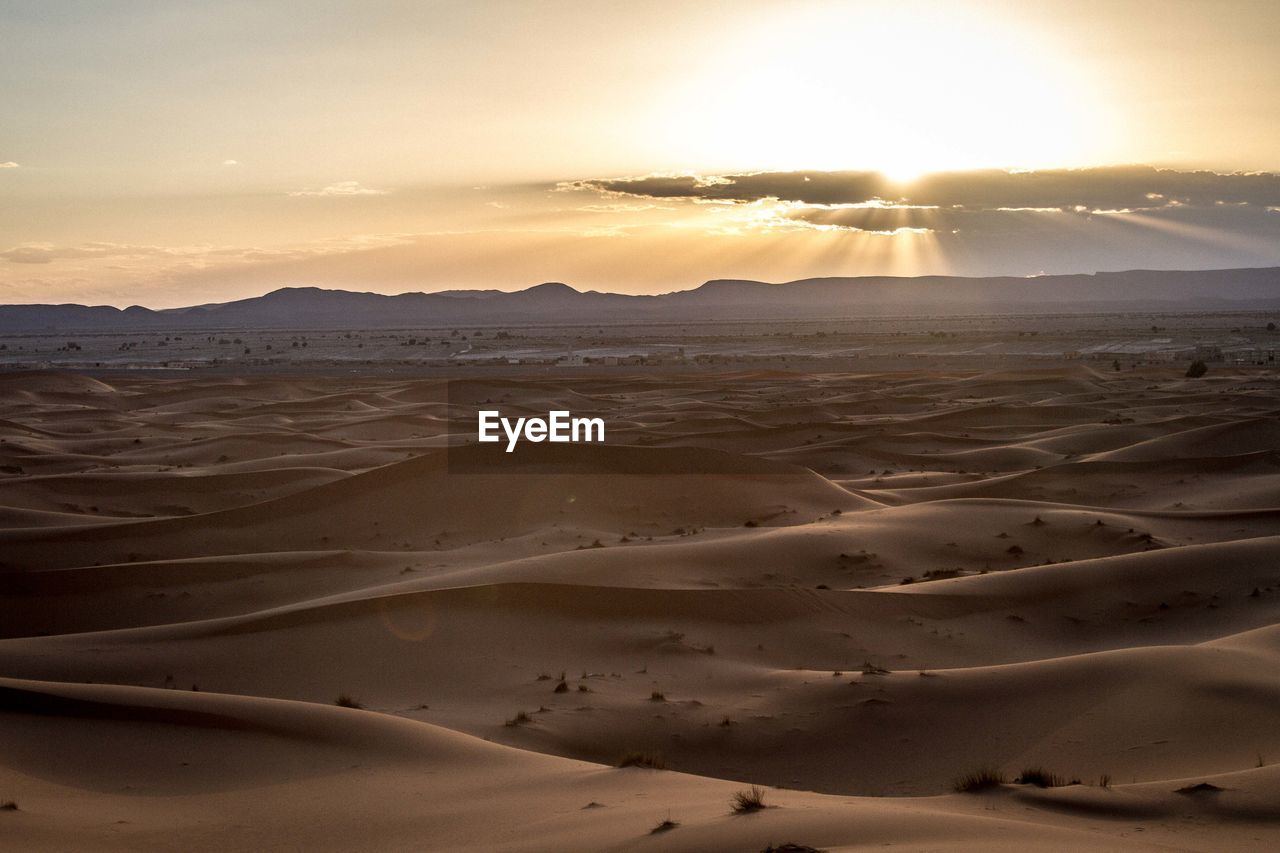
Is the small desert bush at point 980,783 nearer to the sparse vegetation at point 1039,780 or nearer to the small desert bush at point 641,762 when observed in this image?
the sparse vegetation at point 1039,780

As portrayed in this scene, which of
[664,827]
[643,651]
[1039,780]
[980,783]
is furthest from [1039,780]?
[643,651]

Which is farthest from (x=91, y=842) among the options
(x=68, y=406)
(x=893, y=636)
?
(x=68, y=406)

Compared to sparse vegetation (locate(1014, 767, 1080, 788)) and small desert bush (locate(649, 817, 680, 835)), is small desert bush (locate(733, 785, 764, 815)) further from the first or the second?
sparse vegetation (locate(1014, 767, 1080, 788))

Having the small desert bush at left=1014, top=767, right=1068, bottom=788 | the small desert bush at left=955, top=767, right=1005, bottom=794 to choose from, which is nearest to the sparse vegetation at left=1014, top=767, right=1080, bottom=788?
the small desert bush at left=1014, top=767, right=1068, bottom=788

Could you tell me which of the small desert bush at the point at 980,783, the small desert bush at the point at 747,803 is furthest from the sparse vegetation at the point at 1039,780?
the small desert bush at the point at 747,803

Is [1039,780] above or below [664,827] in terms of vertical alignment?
below

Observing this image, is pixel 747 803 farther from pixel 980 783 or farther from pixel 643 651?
pixel 643 651

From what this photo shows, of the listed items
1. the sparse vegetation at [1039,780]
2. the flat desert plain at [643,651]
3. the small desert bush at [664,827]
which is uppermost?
the small desert bush at [664,827]

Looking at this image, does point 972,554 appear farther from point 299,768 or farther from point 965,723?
point 299,768

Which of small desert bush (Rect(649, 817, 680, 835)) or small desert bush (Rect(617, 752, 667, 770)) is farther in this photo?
small desert bush (Rect(617, 752, 667, 770))
